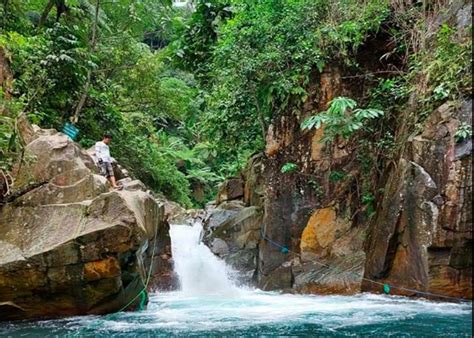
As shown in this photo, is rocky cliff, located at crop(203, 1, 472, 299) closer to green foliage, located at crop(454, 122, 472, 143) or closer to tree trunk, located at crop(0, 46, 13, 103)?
green foliage, located at crop(454, 122, 472, 143)

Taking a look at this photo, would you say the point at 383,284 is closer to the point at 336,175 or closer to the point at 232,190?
the point at 336,175

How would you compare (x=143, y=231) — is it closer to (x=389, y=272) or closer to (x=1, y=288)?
(x=1, y=288)

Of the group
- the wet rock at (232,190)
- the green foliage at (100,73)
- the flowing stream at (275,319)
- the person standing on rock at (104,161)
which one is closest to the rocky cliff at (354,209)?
the flowing stream at (275,319)

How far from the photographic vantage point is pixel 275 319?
663cm

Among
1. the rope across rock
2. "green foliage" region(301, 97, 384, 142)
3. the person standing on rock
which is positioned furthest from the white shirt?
"green foliage" region(301, 97, 384, 142)

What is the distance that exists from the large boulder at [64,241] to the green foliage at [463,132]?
5.14 meters

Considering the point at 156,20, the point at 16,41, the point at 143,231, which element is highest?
the point at 156,20

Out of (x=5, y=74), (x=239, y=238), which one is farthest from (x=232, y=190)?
(x=5, y=74)

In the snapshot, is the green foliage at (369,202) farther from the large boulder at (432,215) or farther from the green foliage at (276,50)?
the green foliage at (276,50)

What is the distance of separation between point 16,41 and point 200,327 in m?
7.67

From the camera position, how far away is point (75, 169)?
7.80 metres

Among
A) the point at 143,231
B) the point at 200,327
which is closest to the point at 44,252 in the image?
the point at 143,231

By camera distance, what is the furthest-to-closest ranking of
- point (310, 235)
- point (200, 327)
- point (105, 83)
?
1. point (105, 83)
2. point (310, 235)
3. point (200, 327)

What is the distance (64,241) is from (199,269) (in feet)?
18.5
